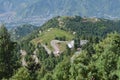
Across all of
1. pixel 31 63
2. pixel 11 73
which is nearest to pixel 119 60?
pixel 11 73

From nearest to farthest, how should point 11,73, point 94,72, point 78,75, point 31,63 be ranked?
point 78,75 < point 94,72 < point 11,73 < point 31,63

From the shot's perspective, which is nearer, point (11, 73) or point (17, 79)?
point (17, 79)

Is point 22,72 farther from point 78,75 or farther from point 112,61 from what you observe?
point 112,61

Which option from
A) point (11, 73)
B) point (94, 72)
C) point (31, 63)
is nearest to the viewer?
point (94, 72)

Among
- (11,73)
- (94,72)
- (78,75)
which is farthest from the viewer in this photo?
(11,73)

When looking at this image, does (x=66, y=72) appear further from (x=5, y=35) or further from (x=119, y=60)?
(x=5, y=35)

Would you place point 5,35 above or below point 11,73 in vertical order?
above

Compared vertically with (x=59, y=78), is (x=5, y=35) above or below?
above

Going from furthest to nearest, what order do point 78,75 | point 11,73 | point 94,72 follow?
point 11,73
point 94,72
point 78,75

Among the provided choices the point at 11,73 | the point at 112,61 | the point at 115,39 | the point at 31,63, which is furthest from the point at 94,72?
the point at 31,63
